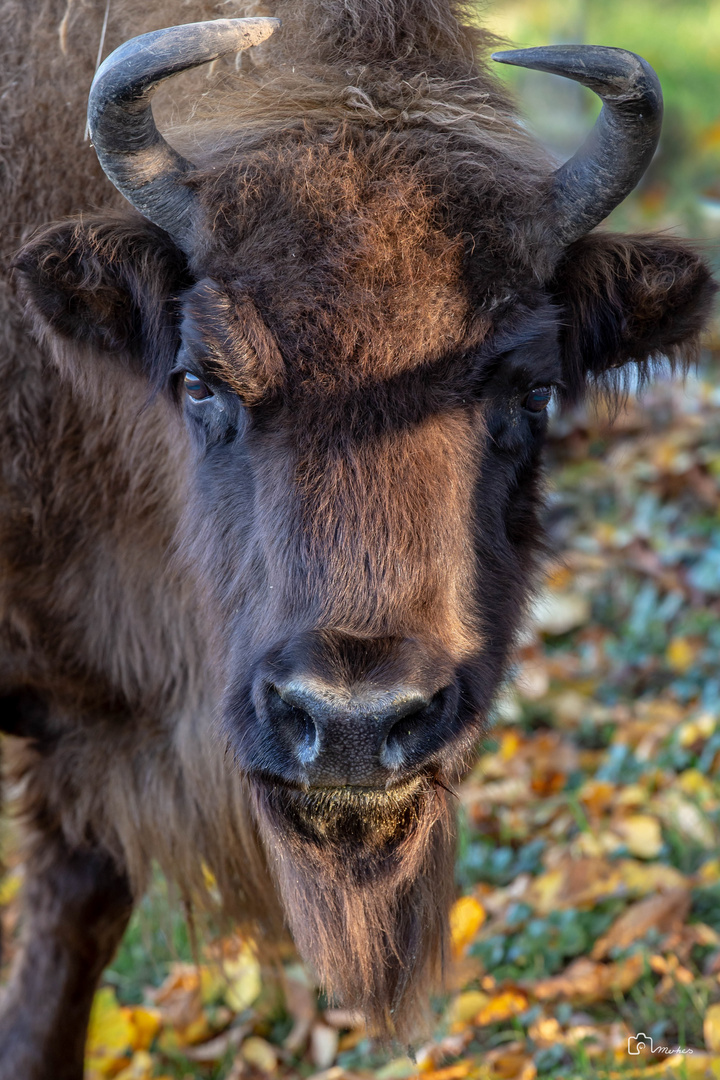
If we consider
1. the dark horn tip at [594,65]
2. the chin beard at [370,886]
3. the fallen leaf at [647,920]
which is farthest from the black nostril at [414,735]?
the fallen leaf at [647,920]

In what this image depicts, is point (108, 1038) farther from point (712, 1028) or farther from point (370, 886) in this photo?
point (712, 1028)

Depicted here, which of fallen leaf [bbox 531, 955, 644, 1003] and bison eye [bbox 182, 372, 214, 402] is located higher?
bison eye [bbox 182, 372, 214, 402]

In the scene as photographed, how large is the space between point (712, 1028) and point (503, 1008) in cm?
96

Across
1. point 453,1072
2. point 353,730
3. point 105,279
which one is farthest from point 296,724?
point 453,1072

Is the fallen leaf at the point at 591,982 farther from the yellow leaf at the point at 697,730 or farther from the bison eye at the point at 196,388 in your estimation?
the bison eye at the point at 196,388

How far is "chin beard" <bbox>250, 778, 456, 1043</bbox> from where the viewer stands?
3.21 metres

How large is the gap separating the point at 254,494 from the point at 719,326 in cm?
642

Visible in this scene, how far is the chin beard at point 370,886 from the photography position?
10.5 feet

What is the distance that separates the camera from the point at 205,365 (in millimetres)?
3268

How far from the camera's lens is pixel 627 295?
3.61 meters

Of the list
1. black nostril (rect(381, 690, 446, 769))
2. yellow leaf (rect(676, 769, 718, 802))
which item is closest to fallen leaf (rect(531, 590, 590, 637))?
yellow leaf (rect(676, 769, 718, 802))

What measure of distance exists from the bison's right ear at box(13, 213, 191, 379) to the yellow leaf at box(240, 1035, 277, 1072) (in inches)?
116

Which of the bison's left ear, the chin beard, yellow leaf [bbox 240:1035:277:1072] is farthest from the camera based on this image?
yellow leaf [bbox 240:1035:277:1072]

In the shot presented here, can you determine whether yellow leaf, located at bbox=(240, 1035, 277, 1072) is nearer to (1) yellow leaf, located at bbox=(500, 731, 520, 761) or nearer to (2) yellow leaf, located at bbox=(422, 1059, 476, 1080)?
(2) yellow leaf, located at bbox=(422, 1059, 476, 1080)
